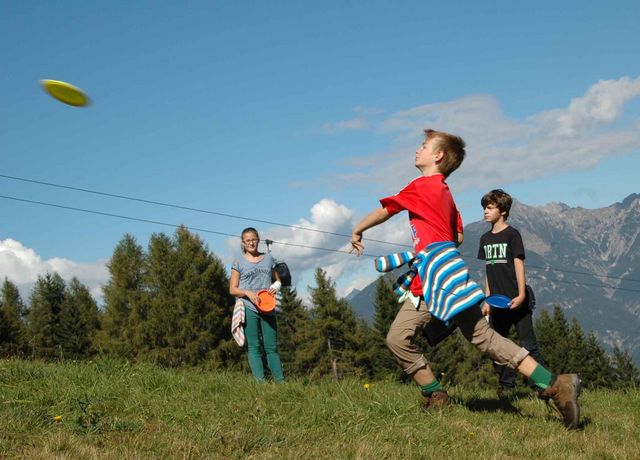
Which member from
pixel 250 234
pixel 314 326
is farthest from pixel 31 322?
pixel 250 234

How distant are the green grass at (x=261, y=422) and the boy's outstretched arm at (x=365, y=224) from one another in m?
1.27

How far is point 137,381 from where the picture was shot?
6.00m

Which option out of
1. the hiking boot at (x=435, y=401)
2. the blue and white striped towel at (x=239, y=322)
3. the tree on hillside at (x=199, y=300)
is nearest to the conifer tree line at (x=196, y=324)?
the tree on hillside at (x=199, y=300)

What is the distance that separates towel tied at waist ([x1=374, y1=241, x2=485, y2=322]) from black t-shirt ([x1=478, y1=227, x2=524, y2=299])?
232 cm

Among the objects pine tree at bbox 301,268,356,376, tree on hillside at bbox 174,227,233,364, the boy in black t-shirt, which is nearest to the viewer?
the boy in black t-shirt

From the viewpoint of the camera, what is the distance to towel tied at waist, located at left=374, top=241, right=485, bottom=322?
17.2ft

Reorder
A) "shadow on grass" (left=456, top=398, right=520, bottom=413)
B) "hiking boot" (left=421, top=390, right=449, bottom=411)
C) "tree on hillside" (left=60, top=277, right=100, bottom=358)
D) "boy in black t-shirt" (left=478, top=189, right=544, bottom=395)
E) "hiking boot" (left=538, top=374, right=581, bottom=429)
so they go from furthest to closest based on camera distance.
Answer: "tree on hillside" (left=60, top=277, right=100, bottom=358) → "boy in black t-shirt" (left=478, top=189, right=544, bottom=395) → "shadow on grass" (left=456, top=398, right=520, bottom=413) → "hiking boot" (left=421, top=390, right=449, bottom=411) → "hiking boot" (left=538, top=374, right=581, bottom=429)

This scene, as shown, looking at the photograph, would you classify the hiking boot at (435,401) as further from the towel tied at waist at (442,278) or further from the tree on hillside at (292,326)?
the tree on hillside at (292,326)

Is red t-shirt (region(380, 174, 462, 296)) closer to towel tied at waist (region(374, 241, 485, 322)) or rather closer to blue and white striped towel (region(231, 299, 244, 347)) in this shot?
towel tied at waist (region(374, 241, 485, 322))

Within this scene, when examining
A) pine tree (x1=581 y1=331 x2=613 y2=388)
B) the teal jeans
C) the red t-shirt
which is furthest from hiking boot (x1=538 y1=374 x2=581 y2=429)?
pine tree (x1=581 y1=331 x2=613 y2=388)

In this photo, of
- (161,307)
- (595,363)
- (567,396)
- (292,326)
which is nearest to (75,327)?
(161,307)

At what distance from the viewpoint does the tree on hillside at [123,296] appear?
4972 cm

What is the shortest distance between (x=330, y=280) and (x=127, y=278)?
54.5 ft

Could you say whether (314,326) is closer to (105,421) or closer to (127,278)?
(127,278)
